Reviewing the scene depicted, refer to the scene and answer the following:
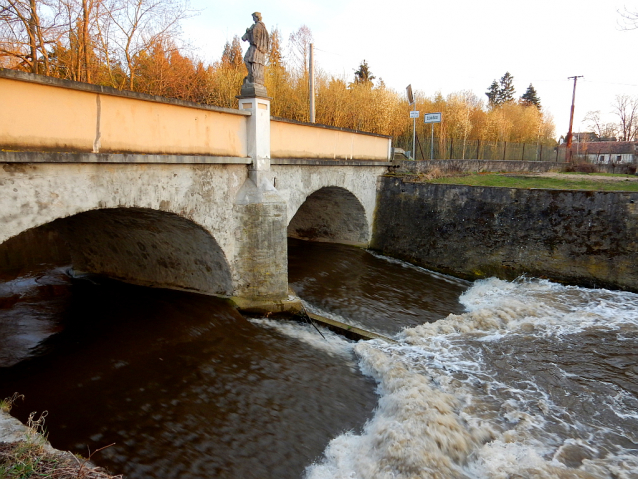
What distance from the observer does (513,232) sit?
12.0 meters

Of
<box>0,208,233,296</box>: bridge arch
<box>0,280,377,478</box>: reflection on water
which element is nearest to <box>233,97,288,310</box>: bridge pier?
<box>0,208,233,296</box>: bridge arch

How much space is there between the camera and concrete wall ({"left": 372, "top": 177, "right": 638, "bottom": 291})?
10641 mm

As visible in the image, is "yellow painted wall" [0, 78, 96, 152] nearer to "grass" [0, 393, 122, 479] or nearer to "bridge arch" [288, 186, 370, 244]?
"grass" [0, 393, 122, 479]

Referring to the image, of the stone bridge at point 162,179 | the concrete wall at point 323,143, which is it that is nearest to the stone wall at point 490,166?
the concrete wall at point 323,143

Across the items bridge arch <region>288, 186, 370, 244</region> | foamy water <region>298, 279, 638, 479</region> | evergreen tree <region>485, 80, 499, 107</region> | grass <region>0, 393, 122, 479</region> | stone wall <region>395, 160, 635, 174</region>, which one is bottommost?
foamy water <region>298, 279, 638, 479</region>

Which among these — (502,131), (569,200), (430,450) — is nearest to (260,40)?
(430,450)

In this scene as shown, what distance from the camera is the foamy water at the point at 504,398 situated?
4809 millimetres

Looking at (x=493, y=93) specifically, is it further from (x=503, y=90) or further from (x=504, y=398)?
(x=504, y=398)

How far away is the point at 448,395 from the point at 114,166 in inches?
231

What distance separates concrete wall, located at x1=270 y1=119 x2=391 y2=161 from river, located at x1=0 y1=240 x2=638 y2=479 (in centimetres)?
368

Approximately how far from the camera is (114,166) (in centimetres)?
609

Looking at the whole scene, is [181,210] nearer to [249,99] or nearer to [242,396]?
[249,99]

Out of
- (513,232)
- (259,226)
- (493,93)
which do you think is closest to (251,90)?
(259,226)

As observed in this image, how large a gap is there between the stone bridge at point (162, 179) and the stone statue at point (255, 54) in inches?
9.7
